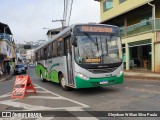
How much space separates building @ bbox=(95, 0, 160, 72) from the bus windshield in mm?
10424

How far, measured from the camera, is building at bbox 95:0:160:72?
69.9 ft

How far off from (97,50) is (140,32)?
542 inches

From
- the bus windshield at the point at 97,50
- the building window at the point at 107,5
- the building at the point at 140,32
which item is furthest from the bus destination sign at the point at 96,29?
the building window at the point at 107,5

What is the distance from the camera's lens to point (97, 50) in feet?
36.1

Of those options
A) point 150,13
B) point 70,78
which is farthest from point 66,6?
point 70,78

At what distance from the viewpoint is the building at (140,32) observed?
2131 centimetres

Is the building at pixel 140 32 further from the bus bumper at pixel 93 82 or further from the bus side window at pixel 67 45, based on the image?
the bus side window at pixel 67 45

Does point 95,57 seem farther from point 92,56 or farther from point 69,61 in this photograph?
point 69,61

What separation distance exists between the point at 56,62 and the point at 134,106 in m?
6.96

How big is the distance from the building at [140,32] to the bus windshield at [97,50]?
10.4 metres

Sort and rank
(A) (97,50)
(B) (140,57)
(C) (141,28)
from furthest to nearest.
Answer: (B) (140,57), (C) (141,28), (A) (97,50)

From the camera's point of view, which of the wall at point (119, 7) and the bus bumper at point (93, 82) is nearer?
the bus bumper at point (93, 82)

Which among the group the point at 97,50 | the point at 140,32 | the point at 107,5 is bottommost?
the point at 97,50

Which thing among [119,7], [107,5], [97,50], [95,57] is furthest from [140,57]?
[95,57]
